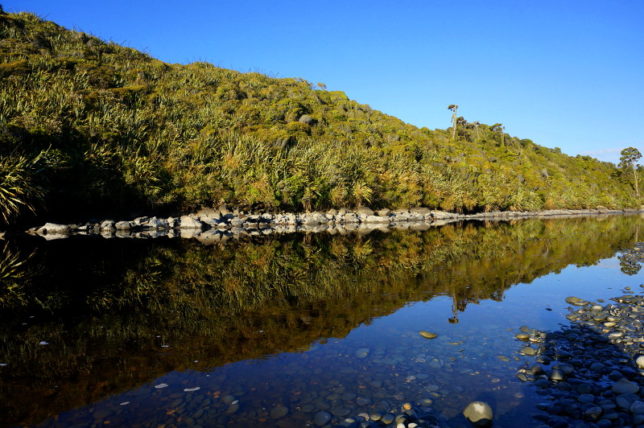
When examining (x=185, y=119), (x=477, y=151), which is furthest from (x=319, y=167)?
(x=477, y=151)

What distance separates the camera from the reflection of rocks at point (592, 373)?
3.84 metres

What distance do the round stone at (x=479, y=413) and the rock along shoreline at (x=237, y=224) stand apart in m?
18.0

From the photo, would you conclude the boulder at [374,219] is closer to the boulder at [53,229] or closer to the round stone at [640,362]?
the boulder at [53,229]

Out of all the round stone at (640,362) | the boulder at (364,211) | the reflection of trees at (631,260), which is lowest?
the reflection of trees at (631,260)

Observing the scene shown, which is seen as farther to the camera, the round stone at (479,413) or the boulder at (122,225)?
the boulder at (122,225)

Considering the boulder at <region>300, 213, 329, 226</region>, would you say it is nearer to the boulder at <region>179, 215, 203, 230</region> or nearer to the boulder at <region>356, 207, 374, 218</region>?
the boulder at <region>356, 207, 374, 218</region>

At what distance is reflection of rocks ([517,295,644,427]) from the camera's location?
384cm

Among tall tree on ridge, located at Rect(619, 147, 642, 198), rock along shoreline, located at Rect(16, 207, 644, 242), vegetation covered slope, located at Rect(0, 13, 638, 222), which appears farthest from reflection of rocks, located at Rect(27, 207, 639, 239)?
tall tree on ridge, located at Rect(619, 147, 642, 198)

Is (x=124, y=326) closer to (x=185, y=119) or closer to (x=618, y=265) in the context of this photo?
(x=618, y=265)

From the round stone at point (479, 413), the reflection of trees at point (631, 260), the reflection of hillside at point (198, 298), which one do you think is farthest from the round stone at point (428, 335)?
the reflection of trees at point (631, 260)

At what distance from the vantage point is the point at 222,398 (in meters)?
4.21

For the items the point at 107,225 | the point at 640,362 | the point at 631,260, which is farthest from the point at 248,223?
the point at 640,362

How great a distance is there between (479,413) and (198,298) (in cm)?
664

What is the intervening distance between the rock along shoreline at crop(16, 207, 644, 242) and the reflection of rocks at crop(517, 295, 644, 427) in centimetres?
1732
